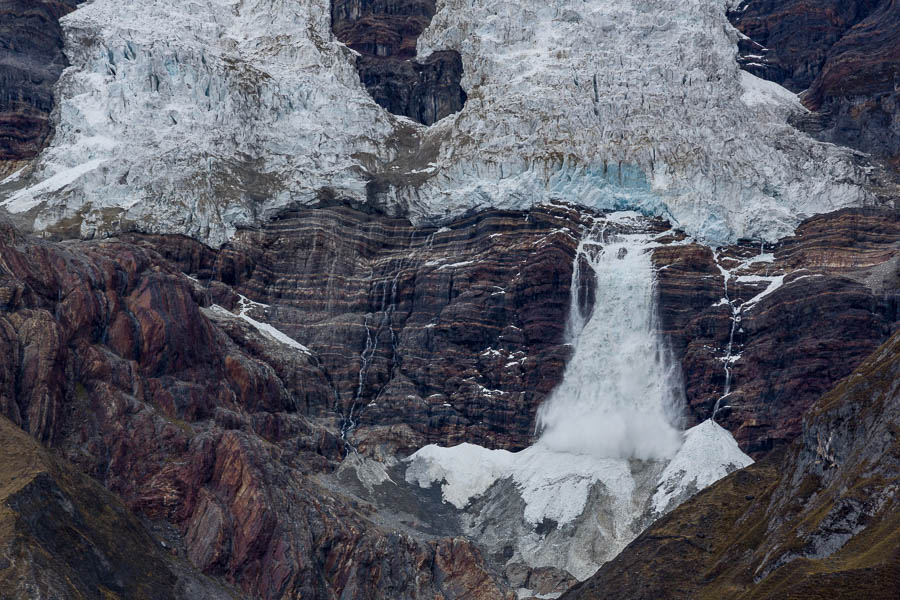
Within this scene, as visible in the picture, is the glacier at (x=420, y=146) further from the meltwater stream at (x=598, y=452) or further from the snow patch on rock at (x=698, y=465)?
the snow patch on rock at (x=698, y=465)

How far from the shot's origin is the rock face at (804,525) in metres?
76.8

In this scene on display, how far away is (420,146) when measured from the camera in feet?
639

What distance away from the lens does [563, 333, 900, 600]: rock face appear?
7675 centimetres

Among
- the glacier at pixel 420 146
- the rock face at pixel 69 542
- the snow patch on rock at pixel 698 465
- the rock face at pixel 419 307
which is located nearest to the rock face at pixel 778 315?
the snow patch on rock at pixel 698 465

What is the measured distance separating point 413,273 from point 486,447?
32286 mm

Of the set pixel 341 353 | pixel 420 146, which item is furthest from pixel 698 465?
pixel 420 146

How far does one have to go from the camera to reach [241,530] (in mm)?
113312

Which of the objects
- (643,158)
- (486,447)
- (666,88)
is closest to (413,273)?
(486,447)

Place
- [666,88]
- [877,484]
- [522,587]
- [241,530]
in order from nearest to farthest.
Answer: [877,484]
[241,530]
[522,587]
[666,88]

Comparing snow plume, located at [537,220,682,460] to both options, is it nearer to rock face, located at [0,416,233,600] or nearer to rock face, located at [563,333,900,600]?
rock face, located at [563,333,900,600]

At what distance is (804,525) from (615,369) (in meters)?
69.4

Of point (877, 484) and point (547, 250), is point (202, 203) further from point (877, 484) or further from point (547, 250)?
point (877, 484)

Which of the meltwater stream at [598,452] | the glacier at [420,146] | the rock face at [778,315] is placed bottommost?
the meltwater stream at [598,452]

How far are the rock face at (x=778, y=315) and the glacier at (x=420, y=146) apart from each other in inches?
310
